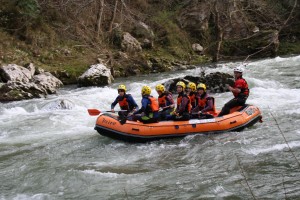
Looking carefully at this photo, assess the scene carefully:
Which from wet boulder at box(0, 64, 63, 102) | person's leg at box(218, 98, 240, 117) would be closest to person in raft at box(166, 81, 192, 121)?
person's leg at box(218, 98, 240, 117)

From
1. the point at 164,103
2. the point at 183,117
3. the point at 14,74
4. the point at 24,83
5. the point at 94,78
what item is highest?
the point at 14,74

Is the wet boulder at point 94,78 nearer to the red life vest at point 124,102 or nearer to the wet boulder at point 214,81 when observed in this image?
the wet boulder at point 214,81

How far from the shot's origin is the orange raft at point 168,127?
7.96 m

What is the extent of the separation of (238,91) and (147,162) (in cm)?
290

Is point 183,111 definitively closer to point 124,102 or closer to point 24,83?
point 124,102

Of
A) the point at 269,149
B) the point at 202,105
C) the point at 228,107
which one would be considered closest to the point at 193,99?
the point at 202,105

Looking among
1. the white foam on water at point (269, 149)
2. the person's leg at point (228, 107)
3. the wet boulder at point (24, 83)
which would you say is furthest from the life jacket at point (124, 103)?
the wet boulder at point (24, 83)

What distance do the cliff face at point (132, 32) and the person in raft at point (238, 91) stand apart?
8.27 metres

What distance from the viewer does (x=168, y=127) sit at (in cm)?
796

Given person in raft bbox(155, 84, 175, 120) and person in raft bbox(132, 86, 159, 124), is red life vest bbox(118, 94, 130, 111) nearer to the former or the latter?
person in raft bbox(155, 84, 175, 120)

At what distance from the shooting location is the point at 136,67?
18953 mm

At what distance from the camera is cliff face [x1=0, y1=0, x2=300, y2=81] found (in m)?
18.4

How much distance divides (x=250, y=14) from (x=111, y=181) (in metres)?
19.2

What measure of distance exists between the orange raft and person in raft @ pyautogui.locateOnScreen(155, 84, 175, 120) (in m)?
0.55
